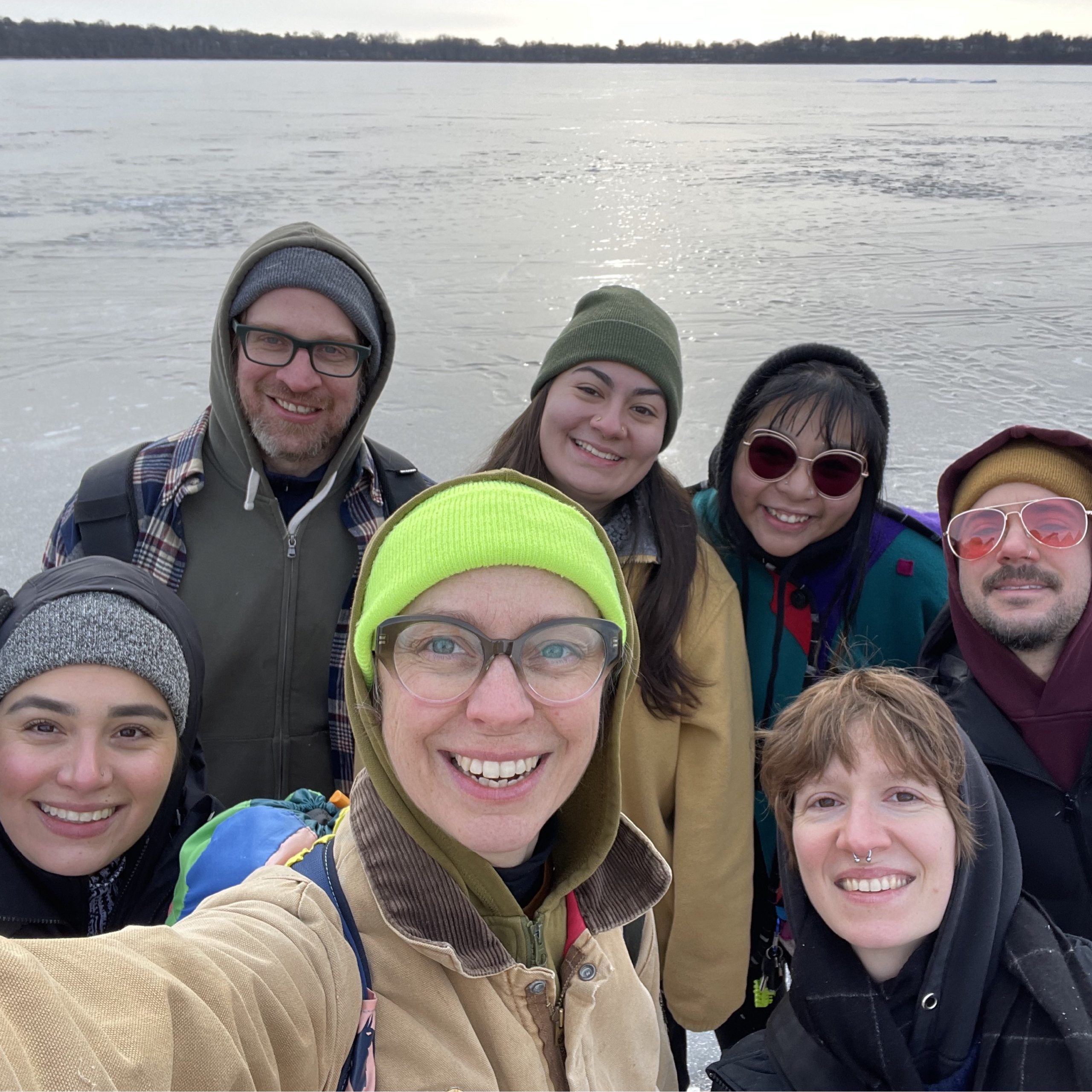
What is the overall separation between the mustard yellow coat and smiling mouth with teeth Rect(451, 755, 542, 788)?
982 millimetres

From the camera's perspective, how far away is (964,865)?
60.6 inches

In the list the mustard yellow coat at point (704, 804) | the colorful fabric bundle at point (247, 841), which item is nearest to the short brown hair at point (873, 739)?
the mustard yellow coat at point (704, 804)

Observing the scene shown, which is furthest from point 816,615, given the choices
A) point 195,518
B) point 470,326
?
point 470,326

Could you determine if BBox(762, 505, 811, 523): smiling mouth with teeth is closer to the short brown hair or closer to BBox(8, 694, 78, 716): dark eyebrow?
the short brown hair

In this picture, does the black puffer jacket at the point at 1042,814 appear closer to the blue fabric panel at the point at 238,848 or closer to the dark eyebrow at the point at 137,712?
the blue fabric panel at the point at 238,848

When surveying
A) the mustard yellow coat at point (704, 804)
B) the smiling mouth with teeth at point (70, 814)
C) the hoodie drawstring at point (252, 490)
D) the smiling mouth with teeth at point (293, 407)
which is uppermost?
the smiling mouth with teeth at point (293, 407)

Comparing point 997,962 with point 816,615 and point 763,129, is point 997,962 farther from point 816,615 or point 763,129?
point 763,129

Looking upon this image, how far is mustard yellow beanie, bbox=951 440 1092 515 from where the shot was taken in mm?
2125

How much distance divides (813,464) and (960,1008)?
125 centimetres

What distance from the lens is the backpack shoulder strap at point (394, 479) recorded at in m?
2.59

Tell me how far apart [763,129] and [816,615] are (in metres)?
19.6

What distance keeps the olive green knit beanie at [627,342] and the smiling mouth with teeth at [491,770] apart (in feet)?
4.48

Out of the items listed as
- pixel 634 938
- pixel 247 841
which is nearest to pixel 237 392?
pixel 247 841

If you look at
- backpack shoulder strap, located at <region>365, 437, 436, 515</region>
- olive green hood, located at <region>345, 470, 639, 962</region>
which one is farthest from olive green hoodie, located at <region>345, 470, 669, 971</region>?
backpack shoulder strap, located at <region>365, 437, 436, 515</region>
